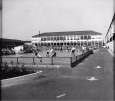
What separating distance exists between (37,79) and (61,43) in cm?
10530

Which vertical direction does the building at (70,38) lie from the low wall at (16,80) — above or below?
above

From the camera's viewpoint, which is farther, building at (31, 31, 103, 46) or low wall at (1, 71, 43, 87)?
building at (31, 31, 103, 46)

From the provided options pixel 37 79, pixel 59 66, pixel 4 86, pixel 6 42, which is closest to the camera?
pixel 4 86

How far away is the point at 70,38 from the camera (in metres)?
117

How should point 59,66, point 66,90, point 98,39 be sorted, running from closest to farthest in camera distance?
point 66,90 → point 59,66 → point 98,39

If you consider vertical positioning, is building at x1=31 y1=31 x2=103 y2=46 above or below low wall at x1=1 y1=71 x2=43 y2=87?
above

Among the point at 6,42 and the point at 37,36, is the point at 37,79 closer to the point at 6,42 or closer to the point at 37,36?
the point at 6,42

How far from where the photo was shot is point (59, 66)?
16953 mm

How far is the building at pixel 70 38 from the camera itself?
369 ft

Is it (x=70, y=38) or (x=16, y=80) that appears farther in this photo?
(x=70, y=38)

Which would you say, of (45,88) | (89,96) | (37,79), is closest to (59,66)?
(37,79)

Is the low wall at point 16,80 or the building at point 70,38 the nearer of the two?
the low wall at point 16,80

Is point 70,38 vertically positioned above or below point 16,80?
above

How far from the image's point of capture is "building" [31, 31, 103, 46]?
112m
